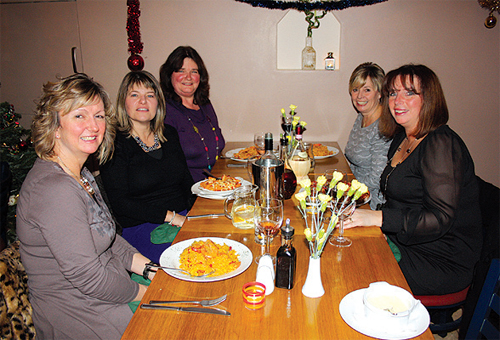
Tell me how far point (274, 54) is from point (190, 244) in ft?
8.48

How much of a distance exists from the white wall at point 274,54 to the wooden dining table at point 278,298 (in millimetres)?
2281

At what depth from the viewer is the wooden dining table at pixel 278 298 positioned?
0.88 metres

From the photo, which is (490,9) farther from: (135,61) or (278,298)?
(278,298)

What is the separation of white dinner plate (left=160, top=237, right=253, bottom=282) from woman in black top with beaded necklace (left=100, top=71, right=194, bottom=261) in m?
0.65

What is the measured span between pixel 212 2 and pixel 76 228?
2807mm

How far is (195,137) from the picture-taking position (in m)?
2.81

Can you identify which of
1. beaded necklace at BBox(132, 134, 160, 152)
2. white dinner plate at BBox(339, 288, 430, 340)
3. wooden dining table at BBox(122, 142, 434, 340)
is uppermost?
beaded necklace at BBox(132, 134, 160, 152)

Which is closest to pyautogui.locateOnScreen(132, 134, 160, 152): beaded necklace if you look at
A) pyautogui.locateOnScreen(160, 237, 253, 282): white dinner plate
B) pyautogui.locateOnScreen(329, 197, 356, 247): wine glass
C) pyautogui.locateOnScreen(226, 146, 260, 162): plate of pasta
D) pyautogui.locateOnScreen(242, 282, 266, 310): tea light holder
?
pyautogui.locateOnScreen(226, 146, 260, 162): plate of pasta

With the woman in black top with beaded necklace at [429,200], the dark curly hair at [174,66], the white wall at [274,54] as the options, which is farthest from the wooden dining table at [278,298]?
the white wall at [274,54]

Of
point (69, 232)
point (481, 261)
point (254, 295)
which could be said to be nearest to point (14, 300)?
point (69, 232)

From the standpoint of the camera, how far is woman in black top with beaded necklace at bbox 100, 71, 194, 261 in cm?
201

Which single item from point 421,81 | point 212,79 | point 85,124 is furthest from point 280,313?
point 212,79

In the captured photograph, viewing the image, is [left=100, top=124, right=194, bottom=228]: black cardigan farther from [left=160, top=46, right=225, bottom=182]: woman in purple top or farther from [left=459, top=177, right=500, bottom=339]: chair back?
[left=459, top=177, right=500, bottom=339]: chair back

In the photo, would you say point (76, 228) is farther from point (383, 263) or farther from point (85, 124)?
point (383, 263)
